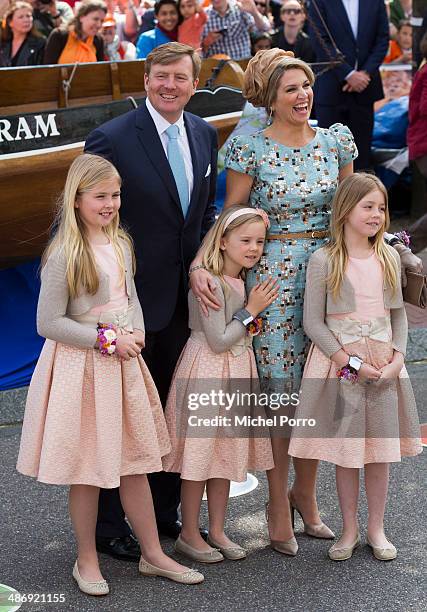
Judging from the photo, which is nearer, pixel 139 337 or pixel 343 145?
pixel 139 337

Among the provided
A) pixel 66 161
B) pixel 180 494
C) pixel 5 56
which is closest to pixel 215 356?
pixel 180 494

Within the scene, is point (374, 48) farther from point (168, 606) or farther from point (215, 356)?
point (168, 606)

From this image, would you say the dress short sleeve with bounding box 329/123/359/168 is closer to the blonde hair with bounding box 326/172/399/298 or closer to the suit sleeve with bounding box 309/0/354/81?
the blonde hair with bounding box 326/172/399/298

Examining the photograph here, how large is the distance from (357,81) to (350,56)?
26cm

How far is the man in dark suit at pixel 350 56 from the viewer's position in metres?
9.45

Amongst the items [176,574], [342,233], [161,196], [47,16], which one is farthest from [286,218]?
[47,16]

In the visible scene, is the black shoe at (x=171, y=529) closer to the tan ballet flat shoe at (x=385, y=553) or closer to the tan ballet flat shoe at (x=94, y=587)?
the tan ballet flat shoe at (x=94, y=587)

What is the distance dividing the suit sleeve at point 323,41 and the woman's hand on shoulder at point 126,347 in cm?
616

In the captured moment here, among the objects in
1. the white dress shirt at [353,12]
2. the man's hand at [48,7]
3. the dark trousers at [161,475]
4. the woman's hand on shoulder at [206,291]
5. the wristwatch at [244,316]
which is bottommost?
the dark trousers at [161,475]

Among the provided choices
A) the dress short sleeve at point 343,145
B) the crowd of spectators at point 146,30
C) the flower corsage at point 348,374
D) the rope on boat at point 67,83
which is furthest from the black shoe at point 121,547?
the crowd of spectators at point 146,30

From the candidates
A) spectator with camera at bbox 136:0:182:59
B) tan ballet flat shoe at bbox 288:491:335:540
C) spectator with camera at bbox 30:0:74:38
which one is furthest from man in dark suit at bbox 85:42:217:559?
spectator with camera at bbox 30:0:74:38

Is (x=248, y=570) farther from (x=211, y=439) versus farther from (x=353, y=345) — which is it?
(x=353, y=345)

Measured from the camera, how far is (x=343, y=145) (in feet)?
13.9

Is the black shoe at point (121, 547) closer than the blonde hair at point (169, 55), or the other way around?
the blonde hair at point (169, 55)
